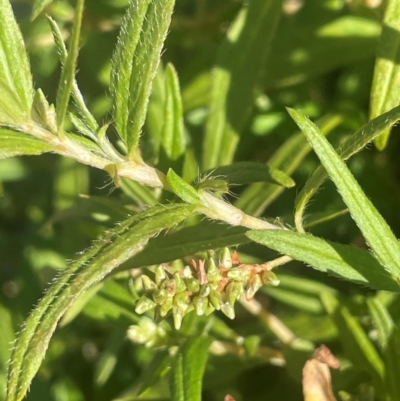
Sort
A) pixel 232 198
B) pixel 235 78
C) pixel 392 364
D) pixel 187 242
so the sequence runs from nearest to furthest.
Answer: pixel 187 242, pixel 392 364, pixel 235 78, pixel 232 198

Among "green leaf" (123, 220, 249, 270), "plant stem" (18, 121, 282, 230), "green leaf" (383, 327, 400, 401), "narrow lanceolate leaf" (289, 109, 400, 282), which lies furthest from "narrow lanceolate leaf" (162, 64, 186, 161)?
"green leaf" (383, 327, 400, 401)

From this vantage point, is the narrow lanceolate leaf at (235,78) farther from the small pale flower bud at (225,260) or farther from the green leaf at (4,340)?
the green leaf at (4,340)

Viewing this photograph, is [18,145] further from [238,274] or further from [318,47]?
[318,47]

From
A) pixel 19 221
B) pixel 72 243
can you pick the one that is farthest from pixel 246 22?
pixel 19 221

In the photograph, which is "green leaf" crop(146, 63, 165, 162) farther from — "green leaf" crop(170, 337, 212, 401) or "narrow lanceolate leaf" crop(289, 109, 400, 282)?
"narrow lanceolate leaf" crop(289, 109, 400, 282)

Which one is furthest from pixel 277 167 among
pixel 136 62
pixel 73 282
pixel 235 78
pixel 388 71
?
pixel 73 282

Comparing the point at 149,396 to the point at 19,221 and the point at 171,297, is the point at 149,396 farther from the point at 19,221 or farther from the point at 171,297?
the point at 19,221
